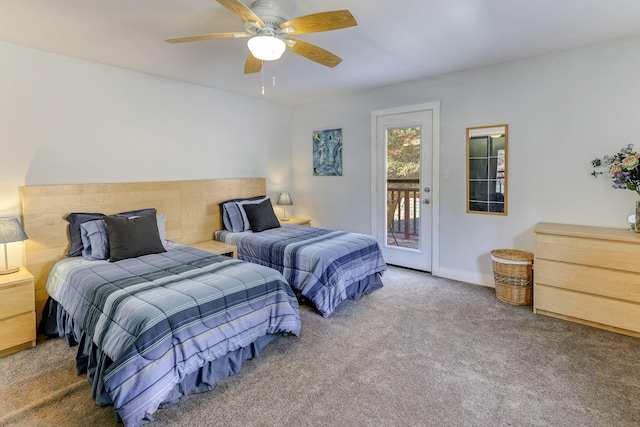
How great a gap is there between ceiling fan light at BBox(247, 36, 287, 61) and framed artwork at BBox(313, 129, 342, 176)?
281cm

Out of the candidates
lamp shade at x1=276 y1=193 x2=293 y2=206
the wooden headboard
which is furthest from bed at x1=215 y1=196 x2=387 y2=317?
lamp shade at x1=276 y1=193 x2=293 y2=206

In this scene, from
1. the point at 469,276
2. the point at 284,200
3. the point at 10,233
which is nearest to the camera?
the point at 10,233

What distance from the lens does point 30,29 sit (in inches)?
99.1

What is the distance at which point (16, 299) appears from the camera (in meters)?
2.44

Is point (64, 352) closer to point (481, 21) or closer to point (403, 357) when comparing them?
point (403, 357)

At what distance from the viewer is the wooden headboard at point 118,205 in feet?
9.49

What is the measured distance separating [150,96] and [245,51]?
1379mm

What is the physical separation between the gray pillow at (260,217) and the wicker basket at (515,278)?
2.53m

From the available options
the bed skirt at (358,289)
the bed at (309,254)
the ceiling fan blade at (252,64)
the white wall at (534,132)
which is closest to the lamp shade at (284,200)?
the bed at (309,254)

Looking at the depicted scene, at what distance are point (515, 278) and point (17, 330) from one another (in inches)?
164

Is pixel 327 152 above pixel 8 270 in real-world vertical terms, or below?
above

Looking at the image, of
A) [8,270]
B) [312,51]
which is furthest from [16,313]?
[312,51]

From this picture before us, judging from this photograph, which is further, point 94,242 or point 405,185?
point 405,185

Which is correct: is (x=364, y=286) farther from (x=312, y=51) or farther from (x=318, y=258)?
(x=312, y=51)
